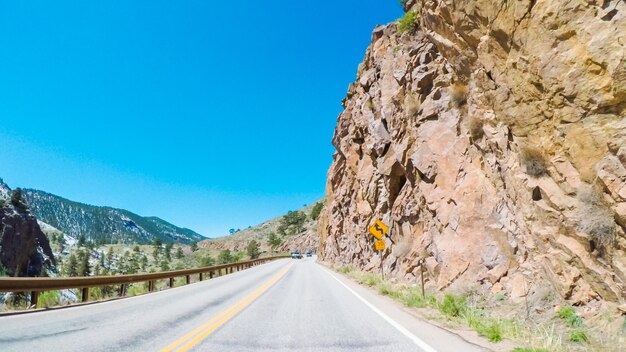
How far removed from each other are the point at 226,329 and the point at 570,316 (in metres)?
6.66

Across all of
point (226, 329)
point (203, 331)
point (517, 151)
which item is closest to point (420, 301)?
point (517, 151)

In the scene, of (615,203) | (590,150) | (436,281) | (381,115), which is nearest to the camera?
(615,203)

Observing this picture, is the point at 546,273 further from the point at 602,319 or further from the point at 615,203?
the point at 615,203

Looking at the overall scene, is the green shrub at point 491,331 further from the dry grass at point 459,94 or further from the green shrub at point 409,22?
the green shrub at point 409,22

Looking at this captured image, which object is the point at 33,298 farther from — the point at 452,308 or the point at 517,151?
the point at 517,151

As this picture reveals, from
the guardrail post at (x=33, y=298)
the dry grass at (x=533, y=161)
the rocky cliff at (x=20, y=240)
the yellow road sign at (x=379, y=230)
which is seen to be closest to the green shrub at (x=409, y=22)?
the yellow road sign at (x=379, y=230)

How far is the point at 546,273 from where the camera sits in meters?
8.91

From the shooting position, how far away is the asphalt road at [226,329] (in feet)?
19.7

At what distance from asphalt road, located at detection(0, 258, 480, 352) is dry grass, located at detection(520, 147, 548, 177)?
183 inches

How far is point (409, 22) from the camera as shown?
23781mm

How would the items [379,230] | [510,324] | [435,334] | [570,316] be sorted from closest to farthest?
1. [435,334]
2. [510,324]
3. [570,316]
4. [379,230]

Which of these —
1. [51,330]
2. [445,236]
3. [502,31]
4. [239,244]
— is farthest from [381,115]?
[239,244]

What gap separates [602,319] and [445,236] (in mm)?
7397

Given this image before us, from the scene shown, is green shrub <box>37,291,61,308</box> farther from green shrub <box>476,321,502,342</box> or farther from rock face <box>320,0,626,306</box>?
rock face <box>320,0,626,306</box>
